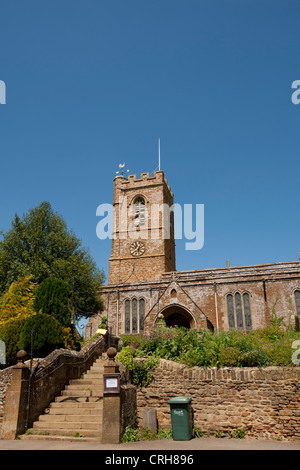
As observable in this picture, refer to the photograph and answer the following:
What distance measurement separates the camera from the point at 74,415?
447 inches

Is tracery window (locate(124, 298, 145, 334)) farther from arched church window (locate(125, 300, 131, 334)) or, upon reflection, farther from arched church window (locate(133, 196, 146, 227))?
arched church window (locate(133, 196, 146, 227))

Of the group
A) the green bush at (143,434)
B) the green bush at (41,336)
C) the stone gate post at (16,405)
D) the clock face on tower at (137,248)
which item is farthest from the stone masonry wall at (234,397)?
the clock face on tower at (137,248)

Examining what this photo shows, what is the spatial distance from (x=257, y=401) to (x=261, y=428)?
0.75m

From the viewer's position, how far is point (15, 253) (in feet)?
79.2

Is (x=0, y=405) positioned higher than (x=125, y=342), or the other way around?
(x=125, y=342)

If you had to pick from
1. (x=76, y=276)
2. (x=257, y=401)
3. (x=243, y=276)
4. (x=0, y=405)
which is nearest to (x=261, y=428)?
(x=257, y=401)

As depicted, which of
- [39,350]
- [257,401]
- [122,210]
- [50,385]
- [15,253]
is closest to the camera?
[257,401]

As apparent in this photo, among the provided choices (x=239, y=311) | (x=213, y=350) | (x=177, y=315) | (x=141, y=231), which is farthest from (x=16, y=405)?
(x=141, y=231)

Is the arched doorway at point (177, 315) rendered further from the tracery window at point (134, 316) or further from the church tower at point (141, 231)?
the church tower at point (141, 231)

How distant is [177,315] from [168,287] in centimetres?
293

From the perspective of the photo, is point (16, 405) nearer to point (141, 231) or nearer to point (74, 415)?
point (74, 415)

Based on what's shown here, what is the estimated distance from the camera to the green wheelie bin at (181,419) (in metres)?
10.9

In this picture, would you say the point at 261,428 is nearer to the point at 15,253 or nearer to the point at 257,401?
the point at 257,401

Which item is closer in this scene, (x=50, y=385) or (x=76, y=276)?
(x=50, y=385)
